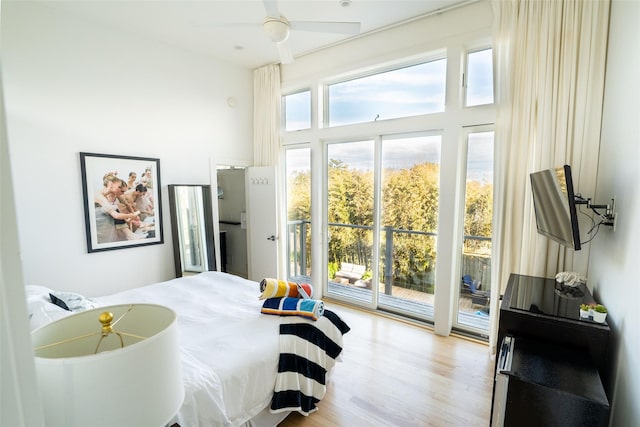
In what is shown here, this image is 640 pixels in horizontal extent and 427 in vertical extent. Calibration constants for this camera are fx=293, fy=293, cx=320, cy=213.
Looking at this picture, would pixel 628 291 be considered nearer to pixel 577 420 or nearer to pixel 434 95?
pixel 577 420

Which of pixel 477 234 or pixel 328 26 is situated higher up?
pixel 328 26

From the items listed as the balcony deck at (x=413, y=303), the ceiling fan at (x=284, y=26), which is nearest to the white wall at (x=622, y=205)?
the balcony deck at (x=413, y=303)

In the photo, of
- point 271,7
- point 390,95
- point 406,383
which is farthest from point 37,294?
point 390,95

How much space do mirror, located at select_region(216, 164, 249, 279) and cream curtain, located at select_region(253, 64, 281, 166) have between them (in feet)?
1.94

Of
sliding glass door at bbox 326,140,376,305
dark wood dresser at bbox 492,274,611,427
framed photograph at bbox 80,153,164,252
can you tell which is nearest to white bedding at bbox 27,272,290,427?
framed photograph at bbox 80,153,164,252

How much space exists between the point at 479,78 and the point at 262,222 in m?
3.17

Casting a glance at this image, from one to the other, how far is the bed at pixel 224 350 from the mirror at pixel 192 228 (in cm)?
117

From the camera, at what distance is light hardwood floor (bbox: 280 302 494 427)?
1985 millimetres

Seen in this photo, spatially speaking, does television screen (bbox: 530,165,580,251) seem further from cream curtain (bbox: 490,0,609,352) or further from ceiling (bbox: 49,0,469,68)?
ceiling (bbox: 49,0,469,68)

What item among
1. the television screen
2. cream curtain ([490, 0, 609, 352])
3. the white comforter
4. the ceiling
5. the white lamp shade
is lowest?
the white comforter

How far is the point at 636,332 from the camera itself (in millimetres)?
1301

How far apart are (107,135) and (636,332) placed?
422 cm

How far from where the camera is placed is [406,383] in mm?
2330

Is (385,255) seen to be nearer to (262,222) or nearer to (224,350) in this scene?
(262,222)
